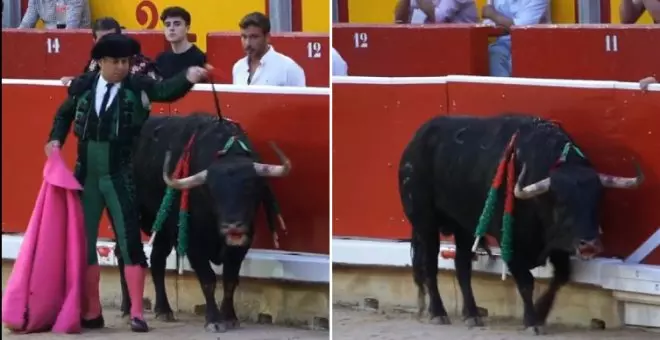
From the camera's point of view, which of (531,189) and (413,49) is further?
(531,189)

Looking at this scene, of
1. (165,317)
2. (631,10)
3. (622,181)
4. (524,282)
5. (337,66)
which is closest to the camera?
(337,66)

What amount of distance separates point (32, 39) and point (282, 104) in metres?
0.95

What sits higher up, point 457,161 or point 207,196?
point 457,161

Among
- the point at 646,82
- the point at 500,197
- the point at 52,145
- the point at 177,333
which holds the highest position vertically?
the point at 646,82

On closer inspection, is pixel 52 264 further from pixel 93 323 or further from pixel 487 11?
pixel 487 11

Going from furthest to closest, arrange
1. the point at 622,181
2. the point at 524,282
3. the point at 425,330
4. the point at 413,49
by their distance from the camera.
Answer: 1. the point at 524,282
2. the point at 622,181
3. the point at 413,49
4. the point at 425,330

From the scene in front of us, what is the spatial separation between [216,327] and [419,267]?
0.89 meters

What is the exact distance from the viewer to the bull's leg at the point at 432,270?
584 cm

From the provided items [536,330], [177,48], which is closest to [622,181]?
[536,330]

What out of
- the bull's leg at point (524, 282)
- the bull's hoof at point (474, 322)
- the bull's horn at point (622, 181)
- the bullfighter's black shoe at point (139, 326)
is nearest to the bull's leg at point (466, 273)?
the bull's hoof at point (474, 322)

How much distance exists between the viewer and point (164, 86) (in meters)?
6.04

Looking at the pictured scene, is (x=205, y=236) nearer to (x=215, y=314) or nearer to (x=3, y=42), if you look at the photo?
(x=215, y=314)

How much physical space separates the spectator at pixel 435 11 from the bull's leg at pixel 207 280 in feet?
4.24

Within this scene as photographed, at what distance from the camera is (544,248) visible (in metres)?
6.13
